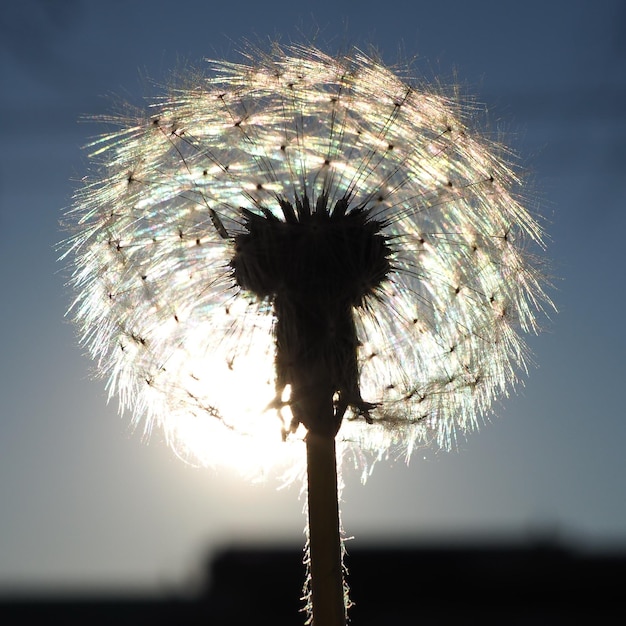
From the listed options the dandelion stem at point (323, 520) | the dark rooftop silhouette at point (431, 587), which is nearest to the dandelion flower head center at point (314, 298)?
the dandelion stem at point (323, 520)

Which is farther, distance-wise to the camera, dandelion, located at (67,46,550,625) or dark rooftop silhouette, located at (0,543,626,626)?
Answer: dark rooftop silhouette, located at (0,543,626,626)

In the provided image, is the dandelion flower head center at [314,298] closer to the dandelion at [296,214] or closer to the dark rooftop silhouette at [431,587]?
the dandelion at [296,214]

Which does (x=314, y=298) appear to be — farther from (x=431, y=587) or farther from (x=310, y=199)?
(x=431, y=587)

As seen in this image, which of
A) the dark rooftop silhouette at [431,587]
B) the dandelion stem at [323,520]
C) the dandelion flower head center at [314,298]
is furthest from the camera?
the dark rooftop silhouette at [431,587]

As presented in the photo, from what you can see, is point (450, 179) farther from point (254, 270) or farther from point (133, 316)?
point (133, 316)

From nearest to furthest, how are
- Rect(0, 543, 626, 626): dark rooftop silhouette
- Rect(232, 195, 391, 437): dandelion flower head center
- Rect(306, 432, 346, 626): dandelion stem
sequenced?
Rect(306, 432, 346, 626): dandelion stem → Rect(232, 195, 391, 437): dandelion flower head center → Rect(0, 543, 626, 626): dark rooftop silhouette

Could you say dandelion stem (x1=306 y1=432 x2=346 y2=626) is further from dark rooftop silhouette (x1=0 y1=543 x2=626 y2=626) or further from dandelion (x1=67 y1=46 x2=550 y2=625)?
dark rooftop silhouette (x1=0 y1=543 x2=626 y2=626)

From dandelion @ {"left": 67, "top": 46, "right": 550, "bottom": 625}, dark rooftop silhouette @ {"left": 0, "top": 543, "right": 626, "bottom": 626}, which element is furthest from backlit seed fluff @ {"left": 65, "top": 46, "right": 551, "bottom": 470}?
dark rooftop silhouette @ {"left": 0, "top": 543, "right": 626, "bottom": 626}

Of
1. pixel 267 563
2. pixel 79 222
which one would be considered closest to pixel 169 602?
pixel 267 563
